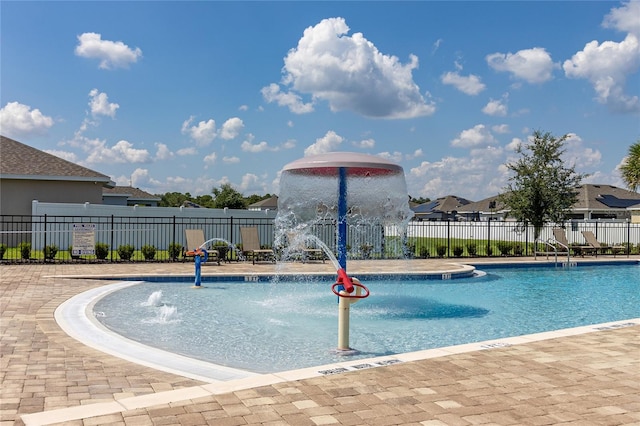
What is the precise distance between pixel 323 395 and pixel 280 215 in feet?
28.0

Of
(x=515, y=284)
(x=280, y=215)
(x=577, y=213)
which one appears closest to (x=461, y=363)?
(x=280, y=215)

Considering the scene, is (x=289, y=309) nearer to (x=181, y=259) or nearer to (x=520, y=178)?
(x=181, y=259)

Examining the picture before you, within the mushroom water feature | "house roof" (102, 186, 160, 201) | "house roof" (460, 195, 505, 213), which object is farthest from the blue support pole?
"house roof" (460, 195, 505, 213)

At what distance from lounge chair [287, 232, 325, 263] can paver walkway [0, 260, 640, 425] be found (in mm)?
12201

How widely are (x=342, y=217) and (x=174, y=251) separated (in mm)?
9622

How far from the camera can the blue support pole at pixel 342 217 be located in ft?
34.7

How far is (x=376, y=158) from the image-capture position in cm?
1011

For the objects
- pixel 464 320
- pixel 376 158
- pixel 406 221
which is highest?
pixel 376 158

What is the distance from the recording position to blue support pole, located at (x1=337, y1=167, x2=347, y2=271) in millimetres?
10570

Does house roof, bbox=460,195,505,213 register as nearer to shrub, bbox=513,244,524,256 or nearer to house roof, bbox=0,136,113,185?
shrub, bbox=513,244,524,256

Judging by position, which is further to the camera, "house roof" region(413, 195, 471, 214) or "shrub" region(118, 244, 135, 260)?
"house roof" region(413, 195, 471, 214)

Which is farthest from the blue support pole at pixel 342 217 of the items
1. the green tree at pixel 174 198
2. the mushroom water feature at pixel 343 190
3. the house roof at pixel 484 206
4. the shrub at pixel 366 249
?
the green tree at pixel 174 198

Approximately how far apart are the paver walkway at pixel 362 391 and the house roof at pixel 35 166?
71.6 ft

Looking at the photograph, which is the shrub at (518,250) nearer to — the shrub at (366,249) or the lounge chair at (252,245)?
the shrub at (366,249)
